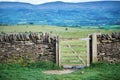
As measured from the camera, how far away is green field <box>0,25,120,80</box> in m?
4.61

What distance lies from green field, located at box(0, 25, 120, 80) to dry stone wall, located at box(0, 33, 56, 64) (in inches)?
3.5

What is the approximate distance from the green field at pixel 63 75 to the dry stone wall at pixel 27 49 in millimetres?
88

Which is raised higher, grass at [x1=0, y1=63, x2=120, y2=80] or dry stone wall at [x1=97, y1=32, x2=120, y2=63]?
dry stone wall at [x1=97, y1=32, x2=120, y2=63]

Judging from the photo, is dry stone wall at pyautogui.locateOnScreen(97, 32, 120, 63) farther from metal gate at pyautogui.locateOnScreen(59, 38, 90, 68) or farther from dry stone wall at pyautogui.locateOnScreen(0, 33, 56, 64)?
dry stone wall at pyautogui.locateOnScreen(0, 33, 56, 64)

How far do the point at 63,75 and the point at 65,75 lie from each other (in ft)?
0.08

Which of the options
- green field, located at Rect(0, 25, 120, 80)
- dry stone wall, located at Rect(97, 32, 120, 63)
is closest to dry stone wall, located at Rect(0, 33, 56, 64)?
green field, located at Rect(0, 25, 120, 80)

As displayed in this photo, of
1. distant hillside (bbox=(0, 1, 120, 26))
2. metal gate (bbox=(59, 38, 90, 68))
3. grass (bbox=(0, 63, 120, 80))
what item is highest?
distant hillside (bbox=(0, 1, 120, 26))

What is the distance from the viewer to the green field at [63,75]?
461 centimetres

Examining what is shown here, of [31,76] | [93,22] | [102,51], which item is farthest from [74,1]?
[31,76]

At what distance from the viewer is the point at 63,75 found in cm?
461

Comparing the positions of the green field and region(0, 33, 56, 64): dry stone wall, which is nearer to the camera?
the green field

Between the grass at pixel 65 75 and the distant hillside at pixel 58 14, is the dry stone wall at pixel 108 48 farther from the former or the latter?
the distant hillside at pixel 58 14

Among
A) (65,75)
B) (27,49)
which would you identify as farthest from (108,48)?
(27,49)

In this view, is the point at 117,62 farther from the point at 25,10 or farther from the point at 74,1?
the point at 25,10
